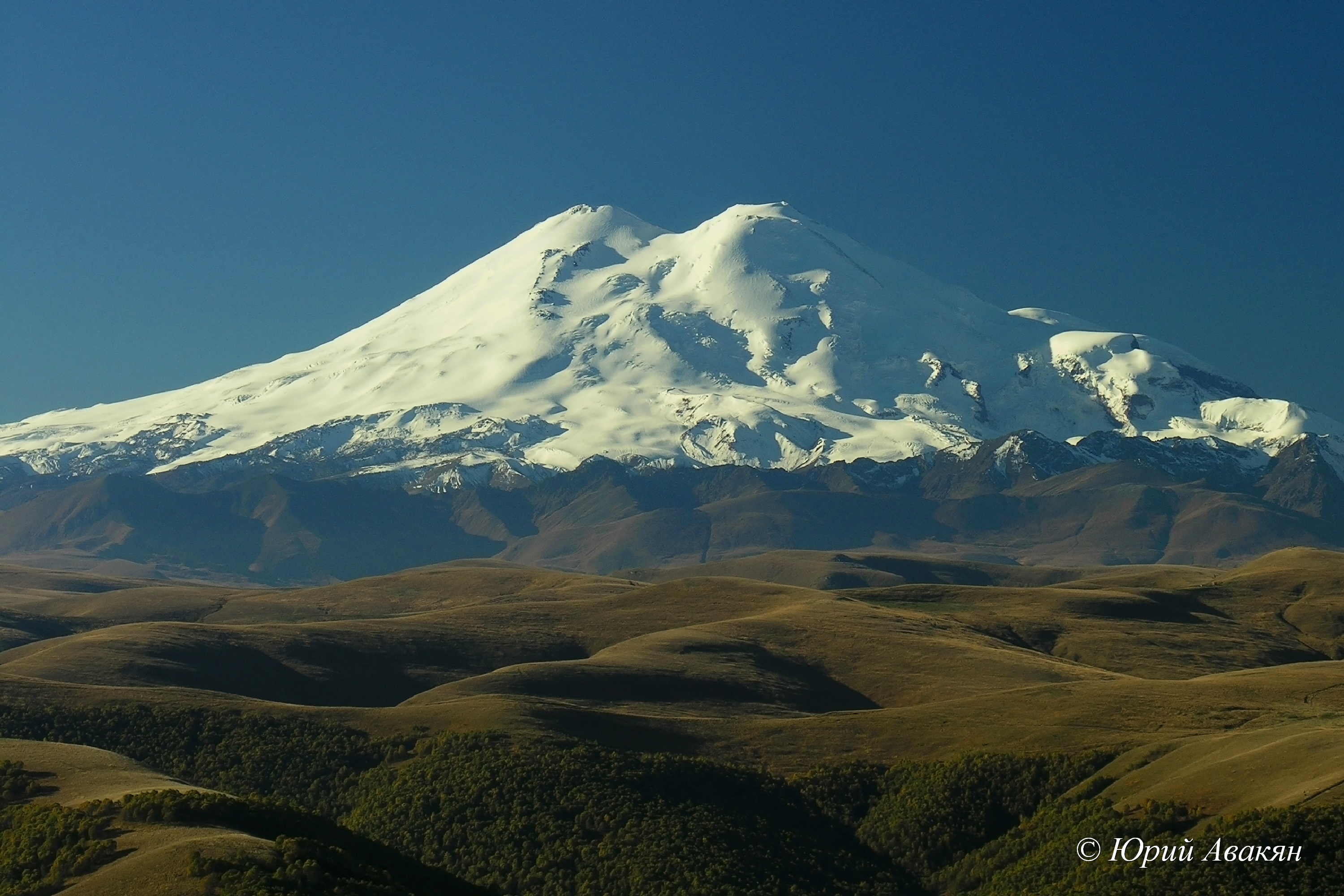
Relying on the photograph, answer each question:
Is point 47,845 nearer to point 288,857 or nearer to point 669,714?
point 288,857

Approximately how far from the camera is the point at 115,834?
2635 inches

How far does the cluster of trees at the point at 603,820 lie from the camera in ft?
225

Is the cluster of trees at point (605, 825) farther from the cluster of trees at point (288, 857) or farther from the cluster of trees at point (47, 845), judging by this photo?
the cluster of trees at point (47, 845)

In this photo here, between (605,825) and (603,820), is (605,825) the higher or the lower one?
the lower one

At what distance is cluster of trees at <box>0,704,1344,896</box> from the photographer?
68.6 m

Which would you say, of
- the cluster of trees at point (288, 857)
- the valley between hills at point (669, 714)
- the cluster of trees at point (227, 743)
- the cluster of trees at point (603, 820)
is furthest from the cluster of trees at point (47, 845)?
the cluster of trees at point (227, 743)

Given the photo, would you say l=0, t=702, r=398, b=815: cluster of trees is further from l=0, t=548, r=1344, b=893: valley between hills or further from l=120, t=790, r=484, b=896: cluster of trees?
l=120, t=790, r=484, b=896: cluster of trees

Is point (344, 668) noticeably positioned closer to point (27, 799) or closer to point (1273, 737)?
point (27, 799)

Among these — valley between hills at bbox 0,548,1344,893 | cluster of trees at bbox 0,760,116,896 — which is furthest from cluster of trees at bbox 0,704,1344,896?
valley between hills at bbox 0,548,1344,893

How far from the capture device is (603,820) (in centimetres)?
9006

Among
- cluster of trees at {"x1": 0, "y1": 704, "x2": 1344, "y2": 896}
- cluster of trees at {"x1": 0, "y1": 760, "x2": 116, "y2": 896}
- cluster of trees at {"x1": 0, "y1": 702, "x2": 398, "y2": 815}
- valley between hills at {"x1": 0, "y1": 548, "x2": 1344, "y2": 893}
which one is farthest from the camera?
cluster of trees at {"x1": 0, "y1": 702, "x2": 398, "y2": 815}

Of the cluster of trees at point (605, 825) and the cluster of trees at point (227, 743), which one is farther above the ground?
the cluster of trees at point (227, 743)

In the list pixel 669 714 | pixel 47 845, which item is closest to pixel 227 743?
pixel 669 714

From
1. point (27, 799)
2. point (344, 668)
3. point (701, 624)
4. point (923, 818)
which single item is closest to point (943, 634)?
point (701, 624)
